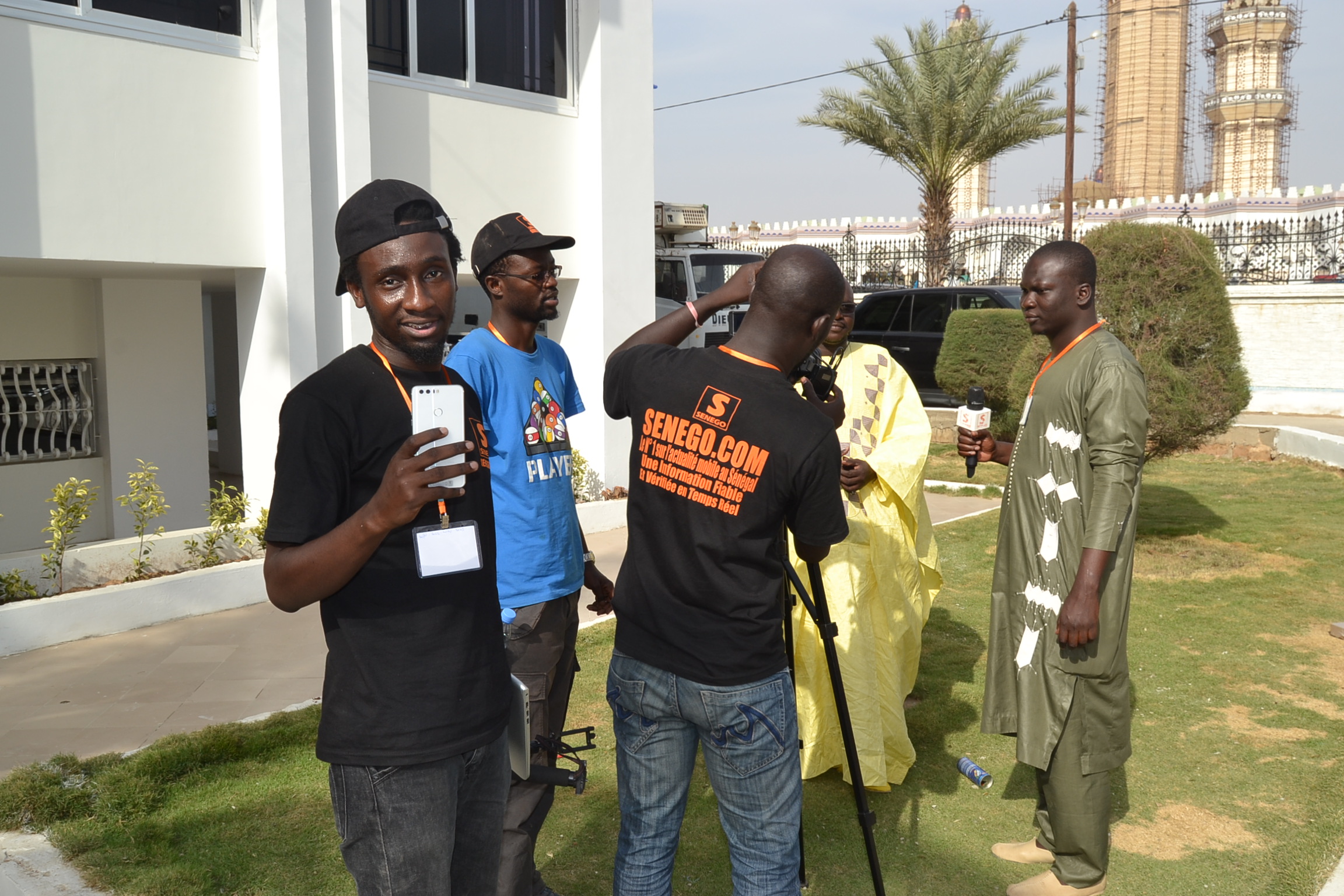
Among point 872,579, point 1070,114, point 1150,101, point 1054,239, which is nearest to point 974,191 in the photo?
point 1150,101

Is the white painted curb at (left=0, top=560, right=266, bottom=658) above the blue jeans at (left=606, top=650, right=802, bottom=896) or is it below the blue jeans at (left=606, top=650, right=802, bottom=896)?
below

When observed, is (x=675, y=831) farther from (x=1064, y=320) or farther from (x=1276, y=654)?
(x=1276, y=654)

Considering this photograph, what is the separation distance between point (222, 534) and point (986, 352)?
31.1ft

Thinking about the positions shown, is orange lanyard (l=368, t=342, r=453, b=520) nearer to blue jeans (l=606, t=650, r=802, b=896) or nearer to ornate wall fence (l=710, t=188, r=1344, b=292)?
blue jeans (l=606, t=650, r=802, b=896)

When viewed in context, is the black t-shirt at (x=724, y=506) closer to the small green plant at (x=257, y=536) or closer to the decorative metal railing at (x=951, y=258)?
the small green plant at (x=257, y=536)

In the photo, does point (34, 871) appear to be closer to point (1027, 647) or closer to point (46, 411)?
point (1027, 647)

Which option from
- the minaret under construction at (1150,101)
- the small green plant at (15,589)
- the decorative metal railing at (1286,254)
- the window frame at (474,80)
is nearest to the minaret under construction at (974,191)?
the minaret under construction at (1150,101)

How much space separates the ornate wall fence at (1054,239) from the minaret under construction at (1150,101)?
2809cm

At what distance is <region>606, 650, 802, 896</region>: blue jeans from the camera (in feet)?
7.61

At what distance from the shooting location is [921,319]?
50.6 ft

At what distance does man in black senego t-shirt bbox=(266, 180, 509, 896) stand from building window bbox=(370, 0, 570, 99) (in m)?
6.47

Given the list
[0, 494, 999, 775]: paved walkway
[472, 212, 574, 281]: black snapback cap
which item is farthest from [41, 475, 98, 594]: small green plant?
[472, 212, 574, 281]: black snapback cap

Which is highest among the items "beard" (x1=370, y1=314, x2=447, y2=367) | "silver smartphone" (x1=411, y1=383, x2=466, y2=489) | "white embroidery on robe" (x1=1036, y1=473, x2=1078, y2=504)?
"beard" (x1=370, y1=314, x2=447, y2=367)

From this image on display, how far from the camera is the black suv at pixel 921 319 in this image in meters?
14.9
